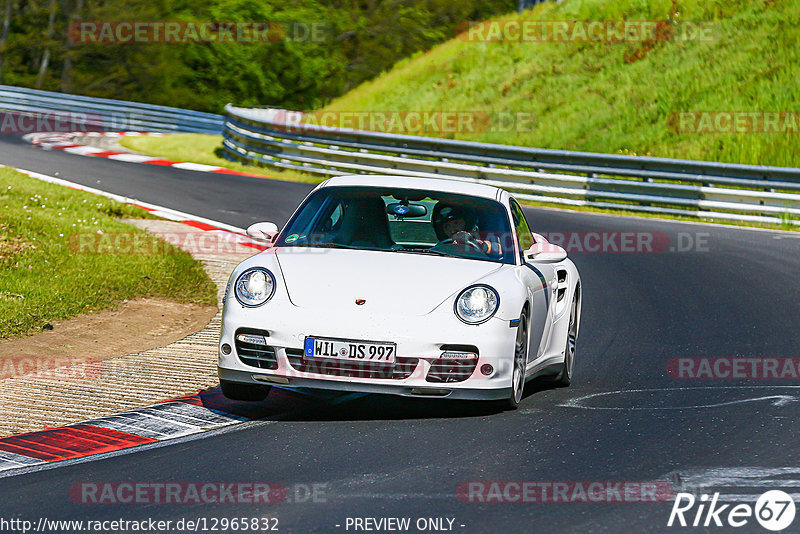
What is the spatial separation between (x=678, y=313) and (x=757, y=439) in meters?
5.08

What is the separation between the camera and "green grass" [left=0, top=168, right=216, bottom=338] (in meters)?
10.0

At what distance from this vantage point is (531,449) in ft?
20.4

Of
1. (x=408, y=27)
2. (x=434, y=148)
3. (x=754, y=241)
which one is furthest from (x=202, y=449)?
(x=408, y=27)

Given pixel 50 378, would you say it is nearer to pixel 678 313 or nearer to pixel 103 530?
pixel 103 530

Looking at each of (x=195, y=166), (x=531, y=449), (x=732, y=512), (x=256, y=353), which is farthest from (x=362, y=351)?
(x=195, y=166)

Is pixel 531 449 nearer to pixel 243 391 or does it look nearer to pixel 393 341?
pixel 393 341

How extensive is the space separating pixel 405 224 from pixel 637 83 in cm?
2115

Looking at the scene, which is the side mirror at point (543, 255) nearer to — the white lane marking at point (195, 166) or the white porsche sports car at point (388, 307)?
the white porsche sports car at point (388, 307)

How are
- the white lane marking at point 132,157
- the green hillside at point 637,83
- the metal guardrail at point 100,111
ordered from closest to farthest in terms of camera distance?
the white lane marking at point 132,157, the green hillside at point 637,83, the metal guardrail at point 100,111

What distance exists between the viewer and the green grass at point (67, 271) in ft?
33.0

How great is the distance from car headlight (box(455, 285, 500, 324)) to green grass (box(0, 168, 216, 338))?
13.4ft

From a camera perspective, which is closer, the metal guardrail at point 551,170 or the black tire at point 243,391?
the black tire at point 243,391

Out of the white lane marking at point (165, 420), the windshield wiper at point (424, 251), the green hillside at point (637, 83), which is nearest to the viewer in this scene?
the white lane marking at point (165, 420)

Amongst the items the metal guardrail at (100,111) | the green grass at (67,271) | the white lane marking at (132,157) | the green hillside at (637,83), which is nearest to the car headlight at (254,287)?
the green grass at (67,271)
